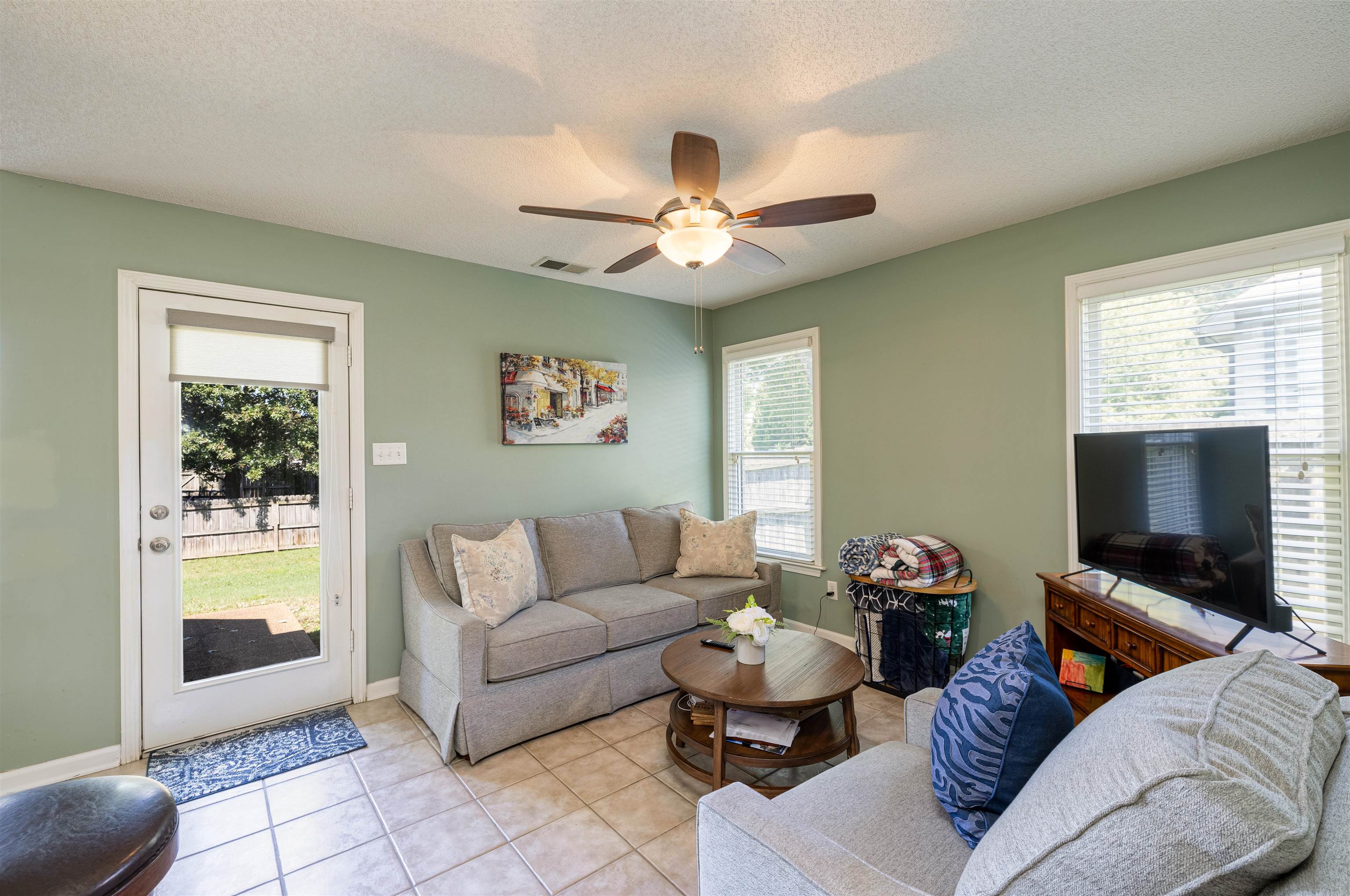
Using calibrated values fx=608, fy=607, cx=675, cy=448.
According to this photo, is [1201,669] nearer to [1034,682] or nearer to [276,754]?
[1034,682]

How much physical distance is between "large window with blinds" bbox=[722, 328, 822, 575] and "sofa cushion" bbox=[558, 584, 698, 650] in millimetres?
1165

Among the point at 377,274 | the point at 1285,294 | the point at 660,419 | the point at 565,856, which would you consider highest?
the point at 377,274

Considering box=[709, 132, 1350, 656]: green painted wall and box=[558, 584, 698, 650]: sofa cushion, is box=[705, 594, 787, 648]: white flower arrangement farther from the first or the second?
box=[709, 132, 1350, 656]: green painted wall

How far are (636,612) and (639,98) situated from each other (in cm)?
240

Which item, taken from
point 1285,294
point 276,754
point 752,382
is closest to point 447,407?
point 276,754

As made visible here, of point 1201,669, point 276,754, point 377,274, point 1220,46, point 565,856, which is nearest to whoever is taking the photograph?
point 1201,669

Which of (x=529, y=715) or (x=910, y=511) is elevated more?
(x=910, y=511)

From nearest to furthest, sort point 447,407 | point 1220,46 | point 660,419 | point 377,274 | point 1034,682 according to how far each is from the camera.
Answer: point 1034,682
point 1220,46
point 377,274
point 447,407
point 660,419

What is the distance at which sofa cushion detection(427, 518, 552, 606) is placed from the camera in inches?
128

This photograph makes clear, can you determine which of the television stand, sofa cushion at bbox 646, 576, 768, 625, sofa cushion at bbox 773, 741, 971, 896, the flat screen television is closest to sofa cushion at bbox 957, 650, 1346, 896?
sofa cushion at bbox 773, 741, 971, 896

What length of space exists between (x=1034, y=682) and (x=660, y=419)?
3625mm

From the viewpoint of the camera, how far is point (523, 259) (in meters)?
3.69

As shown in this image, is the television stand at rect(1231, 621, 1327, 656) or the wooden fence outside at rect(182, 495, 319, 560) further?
the wooden fence outside at rect(182, 495, 319, 560)

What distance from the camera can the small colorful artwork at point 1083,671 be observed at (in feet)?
8.93
